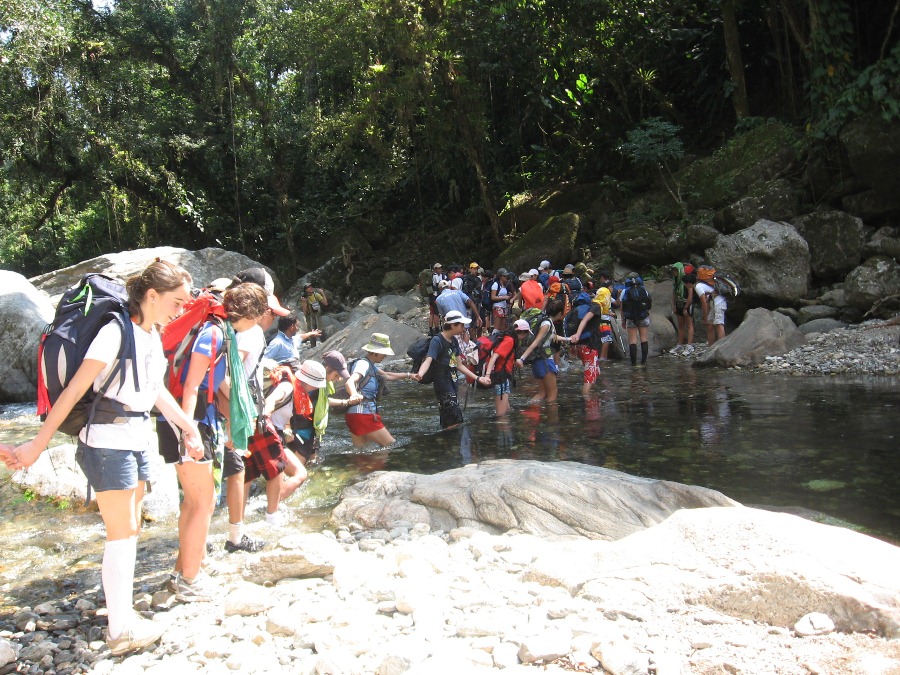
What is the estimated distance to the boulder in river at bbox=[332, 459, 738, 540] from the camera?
5.30 m

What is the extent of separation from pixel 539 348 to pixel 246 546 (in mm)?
5708

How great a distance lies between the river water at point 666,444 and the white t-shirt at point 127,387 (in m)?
2.13

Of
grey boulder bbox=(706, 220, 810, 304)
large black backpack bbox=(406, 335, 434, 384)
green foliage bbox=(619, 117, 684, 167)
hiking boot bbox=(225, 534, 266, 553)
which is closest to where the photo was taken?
hiking boot bbox=(225, 534, 266, 553)

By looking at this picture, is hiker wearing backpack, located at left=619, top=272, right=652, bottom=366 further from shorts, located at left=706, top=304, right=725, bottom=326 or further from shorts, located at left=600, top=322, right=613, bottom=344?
shorts, located at left=706, top=304, right=725, bottom=326

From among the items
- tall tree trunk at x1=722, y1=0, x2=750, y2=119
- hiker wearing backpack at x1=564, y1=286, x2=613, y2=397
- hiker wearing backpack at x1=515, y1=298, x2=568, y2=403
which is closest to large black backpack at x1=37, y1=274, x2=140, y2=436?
hiker wearing backpack at x1=515, y1=298, x2=568, y2=403

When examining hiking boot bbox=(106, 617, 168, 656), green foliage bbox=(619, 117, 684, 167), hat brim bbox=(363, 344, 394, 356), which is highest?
green foliage bbox=(619, 117, 684, 167)

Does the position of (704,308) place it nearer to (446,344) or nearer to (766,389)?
(766,389)

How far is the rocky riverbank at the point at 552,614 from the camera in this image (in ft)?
10.6

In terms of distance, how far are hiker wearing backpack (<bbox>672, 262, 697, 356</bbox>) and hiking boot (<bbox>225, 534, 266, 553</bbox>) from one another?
441 inches

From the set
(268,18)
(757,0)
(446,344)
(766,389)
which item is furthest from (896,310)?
(268,18)

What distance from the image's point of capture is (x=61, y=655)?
135 inches

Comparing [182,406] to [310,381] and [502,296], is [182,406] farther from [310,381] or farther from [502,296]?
[502,296]

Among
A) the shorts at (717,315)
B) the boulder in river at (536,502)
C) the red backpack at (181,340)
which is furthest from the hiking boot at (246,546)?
the shorts at (717,315)

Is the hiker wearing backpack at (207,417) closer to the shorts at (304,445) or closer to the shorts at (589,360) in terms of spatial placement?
→ the shorts at (304,445)
